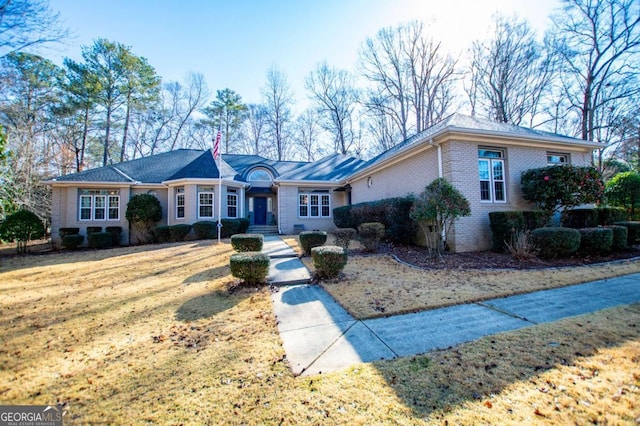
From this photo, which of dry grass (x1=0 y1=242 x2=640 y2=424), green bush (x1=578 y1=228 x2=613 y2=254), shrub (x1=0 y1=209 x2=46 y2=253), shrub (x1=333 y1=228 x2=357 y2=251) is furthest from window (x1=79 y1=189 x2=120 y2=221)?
green bush (x1=578 y1=228 x2=613 y2=254)

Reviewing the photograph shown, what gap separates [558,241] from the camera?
265 inches

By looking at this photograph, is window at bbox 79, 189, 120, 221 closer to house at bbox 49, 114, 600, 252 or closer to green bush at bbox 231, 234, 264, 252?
house at bbox 49, 114, 600, 252

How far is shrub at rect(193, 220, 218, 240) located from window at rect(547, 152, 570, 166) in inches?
607

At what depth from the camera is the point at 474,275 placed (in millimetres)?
5832

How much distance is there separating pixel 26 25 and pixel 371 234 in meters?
13.5

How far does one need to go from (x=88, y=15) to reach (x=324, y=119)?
2080 cm

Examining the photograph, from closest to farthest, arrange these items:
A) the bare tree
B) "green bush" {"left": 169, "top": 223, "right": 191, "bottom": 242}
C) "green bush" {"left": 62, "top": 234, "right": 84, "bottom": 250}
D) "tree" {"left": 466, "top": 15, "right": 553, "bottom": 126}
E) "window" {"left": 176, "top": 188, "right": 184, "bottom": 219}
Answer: "green bush" {"left": 62, "top": 234, "right": 84, "bottom": 250}, "green bush" {"left": 169, "top": 223, "right": 191, "bottom": 242}, "window" {"left": 176, "top": 188, "right": 184, "bottom": 219}, "tree" {"left": 466, "top": 15, "right": 553, "bottom": 126}, the bare tree

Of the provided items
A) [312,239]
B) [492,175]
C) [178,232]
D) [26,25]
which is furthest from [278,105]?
[492,175]

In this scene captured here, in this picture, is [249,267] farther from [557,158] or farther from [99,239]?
[99,239]

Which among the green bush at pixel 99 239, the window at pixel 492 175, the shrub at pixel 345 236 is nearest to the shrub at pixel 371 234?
the shrub at pixel 345 236

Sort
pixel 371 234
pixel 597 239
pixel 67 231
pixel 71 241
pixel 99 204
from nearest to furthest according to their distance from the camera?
1. pixel 597 239
2. pixel 371 234
3. pixel 71 241
4. pixel 67 231
5. pixel 99 204

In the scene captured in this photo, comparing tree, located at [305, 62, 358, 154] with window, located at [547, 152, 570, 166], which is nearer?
window, located at [547, 152, 570, 166]

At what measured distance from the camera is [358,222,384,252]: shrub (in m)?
8.39

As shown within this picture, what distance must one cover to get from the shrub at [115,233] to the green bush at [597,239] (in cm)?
2003
